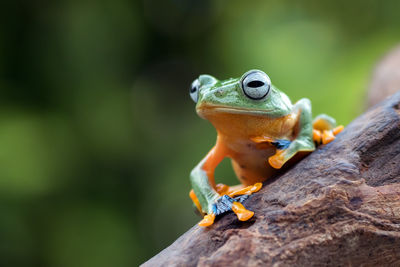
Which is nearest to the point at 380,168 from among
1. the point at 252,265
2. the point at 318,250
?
the point at 318,250

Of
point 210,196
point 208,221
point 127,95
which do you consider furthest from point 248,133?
point 127,95

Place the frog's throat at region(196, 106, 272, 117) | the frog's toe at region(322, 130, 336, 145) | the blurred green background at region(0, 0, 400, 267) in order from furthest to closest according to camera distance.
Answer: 1. the blurred green background at region(0, 0, 400, 267)
2. the frog's toe at region(322, 130, 336, 145)
3. the frog's throat at region(196, 106, 272, 117)

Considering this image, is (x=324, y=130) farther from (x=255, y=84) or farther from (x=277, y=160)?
(x=255, y=84)

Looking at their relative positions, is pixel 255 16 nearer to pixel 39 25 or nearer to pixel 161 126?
pixel 161 126

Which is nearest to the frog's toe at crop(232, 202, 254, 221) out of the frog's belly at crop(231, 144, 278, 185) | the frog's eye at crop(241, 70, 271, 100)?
the frog's belly at crop(231, 144, 278, 185)

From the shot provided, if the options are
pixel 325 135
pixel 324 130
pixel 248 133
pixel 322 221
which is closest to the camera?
pixel 322 221

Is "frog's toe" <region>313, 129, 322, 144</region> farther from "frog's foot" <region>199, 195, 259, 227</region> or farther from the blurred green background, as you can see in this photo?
the blurred green background

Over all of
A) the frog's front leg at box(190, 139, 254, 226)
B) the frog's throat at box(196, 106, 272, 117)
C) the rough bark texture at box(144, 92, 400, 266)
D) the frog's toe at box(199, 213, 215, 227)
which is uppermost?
the frog's throat at box(196, 106, 272, 117)
